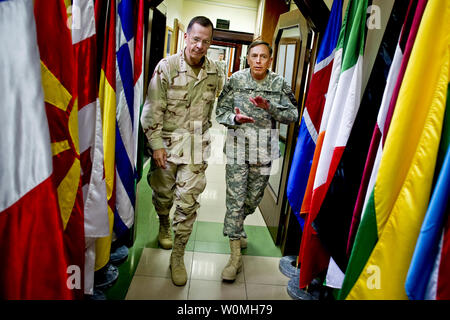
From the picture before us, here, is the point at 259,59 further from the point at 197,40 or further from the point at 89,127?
the point at 89,127

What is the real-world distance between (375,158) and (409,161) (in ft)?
0.47

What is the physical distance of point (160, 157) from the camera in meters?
1.97

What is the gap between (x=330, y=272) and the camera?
134cm

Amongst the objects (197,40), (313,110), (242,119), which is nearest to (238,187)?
(242,119)

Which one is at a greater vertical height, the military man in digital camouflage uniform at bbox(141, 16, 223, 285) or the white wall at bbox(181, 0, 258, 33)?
the white wall at bbox(181, 0, 258, 33)

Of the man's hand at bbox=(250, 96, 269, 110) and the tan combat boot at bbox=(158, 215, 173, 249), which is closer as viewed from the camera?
the man's hand at bbox=(250, 96, 269, 110)

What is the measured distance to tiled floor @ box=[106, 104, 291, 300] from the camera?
1843mm

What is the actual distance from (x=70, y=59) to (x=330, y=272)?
1.27m

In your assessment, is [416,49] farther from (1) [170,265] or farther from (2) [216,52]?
(2) [216,52]

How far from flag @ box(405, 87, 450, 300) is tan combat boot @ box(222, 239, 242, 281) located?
1.27 metres

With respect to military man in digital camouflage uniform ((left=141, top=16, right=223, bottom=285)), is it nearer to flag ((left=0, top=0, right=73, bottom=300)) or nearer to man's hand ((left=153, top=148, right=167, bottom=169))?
man's hand ((left=153, top=148, right=167, bottom=169))

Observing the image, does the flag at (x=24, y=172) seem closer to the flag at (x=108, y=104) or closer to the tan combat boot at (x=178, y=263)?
the flag at (x=108, y=104)

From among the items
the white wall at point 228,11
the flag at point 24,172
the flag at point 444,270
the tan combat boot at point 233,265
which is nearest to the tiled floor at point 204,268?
the tan combat boot at point 233,265


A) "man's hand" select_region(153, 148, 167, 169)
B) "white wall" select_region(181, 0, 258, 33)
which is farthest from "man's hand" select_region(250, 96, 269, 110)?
"white wall" select_region(181, 0, 258, 33)
